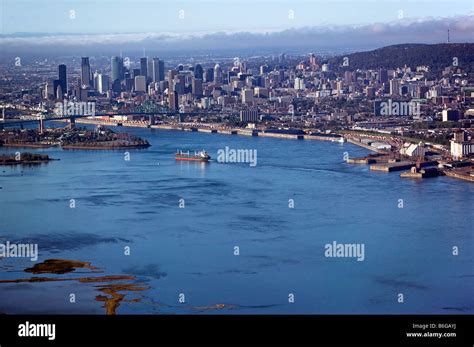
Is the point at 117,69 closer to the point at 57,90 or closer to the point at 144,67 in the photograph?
the point at 144,67

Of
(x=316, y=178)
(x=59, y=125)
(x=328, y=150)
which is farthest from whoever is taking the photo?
(x=59, y=125)

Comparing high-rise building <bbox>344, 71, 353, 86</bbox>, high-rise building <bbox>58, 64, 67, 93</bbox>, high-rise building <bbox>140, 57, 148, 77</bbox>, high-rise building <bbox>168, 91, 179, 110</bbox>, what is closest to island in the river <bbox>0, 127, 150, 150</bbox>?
high-rise building <bbox>58, 64, 67, 93</bbox>

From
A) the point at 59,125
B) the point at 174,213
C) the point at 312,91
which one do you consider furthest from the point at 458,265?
the point at 312,91

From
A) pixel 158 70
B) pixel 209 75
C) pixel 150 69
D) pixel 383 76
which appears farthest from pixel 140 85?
pixel 383 76
